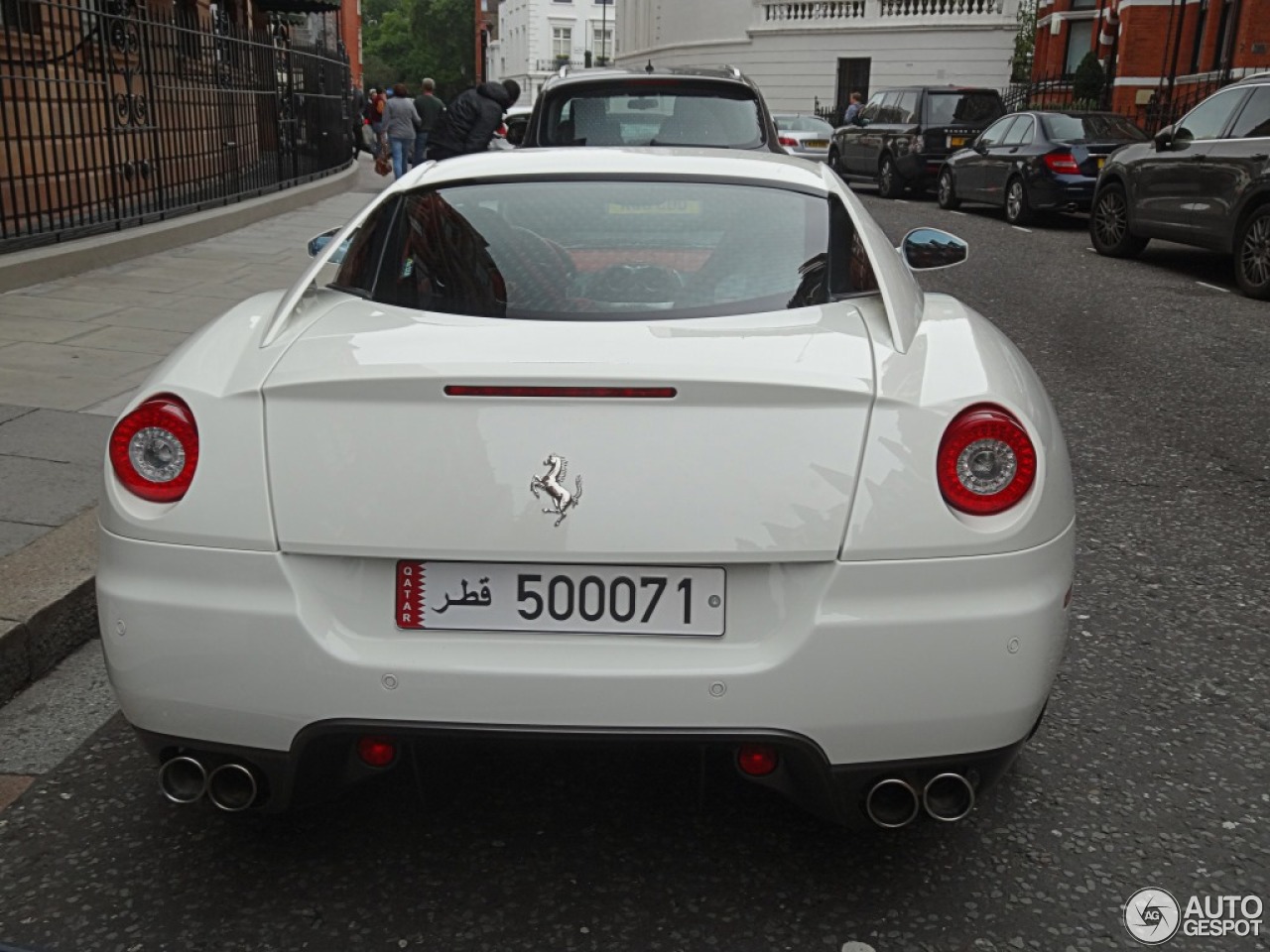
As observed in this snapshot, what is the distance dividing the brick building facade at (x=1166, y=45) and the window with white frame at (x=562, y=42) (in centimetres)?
7408

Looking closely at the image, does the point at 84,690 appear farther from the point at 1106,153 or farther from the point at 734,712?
the point at 1106,153

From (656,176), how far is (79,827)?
202 cm

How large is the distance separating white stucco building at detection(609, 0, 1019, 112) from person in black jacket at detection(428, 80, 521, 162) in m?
38.1

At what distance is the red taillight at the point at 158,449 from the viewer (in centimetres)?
245

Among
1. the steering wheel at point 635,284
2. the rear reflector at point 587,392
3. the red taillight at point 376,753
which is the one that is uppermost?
the steering wheel at point 635,284

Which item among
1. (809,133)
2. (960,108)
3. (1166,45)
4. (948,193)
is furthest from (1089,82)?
(948,193)

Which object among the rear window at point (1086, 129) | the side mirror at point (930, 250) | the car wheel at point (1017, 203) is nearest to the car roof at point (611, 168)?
the side mirror at point (930, 250)

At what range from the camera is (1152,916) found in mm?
2557

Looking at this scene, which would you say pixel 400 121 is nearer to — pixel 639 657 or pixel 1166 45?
pixel 639 657

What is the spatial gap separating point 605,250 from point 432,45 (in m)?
116

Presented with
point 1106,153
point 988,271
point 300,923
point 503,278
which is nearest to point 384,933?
point 300,923

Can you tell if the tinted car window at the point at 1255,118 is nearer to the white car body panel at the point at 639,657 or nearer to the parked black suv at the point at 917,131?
the parked black suv at the point at 917,131

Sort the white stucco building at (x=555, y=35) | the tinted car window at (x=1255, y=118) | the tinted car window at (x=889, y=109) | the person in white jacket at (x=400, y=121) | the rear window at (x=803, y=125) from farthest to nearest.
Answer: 1. the white stucco building at (x=555, y=35)
2. the rear window at (x=803, y=125)
3. the tinted car window at (x=889, y=109)
4. the person in white jacket at (x=400, y=121)
5. the tinted car window at (x=1255, y=118)

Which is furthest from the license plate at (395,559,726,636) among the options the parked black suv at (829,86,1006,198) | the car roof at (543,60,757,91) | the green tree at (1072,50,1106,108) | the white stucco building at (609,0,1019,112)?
the white stucco building at (609,0,1019,112)
